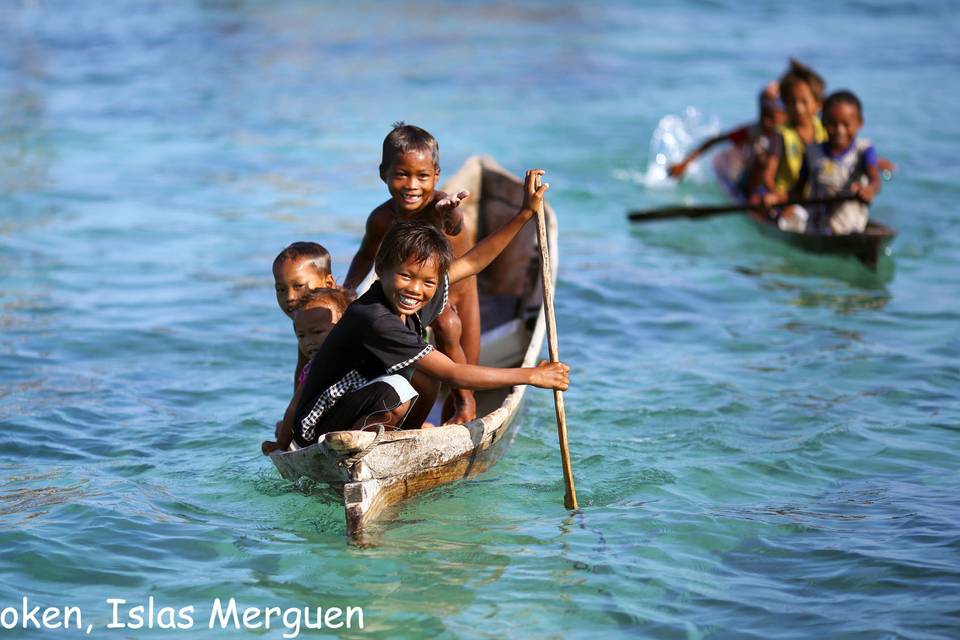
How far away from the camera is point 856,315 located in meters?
8.20

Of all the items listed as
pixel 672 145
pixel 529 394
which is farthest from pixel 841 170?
pixel 672 145

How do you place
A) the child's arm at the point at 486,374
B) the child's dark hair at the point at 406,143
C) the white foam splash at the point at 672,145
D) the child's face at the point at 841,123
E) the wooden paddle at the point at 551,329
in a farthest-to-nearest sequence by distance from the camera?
the white foam splash at the point at 672,145 < the child's face at the point at 841,123 < the child's dark hair at the point at 406,143 < the wooden paddle at the point at 551,329 < the child's arm at the point at 486,374

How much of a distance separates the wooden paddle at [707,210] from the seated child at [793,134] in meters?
0.26

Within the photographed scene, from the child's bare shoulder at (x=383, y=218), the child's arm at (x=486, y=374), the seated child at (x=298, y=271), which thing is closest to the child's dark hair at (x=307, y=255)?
the seated child at (x=298, y=271)

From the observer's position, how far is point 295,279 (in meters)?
4.87

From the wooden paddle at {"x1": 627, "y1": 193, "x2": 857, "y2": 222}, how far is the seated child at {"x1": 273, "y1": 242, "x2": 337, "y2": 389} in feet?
16.7

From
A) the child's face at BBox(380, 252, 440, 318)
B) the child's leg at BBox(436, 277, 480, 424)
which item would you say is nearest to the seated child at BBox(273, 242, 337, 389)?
the child's face at BBox(380, 252, 440, 318)

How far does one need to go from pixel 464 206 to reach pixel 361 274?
1.87 meters

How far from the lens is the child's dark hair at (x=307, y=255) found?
192 inches

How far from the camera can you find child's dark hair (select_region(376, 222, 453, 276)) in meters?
4.45

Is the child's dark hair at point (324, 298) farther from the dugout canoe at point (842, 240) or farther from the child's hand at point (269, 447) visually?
the dugout canoe at point (842, 240)

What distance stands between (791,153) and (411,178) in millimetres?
5175

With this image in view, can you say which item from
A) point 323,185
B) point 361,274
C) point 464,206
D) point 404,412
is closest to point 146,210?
Answer: point 323,185

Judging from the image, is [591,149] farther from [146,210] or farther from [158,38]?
[158,38]
